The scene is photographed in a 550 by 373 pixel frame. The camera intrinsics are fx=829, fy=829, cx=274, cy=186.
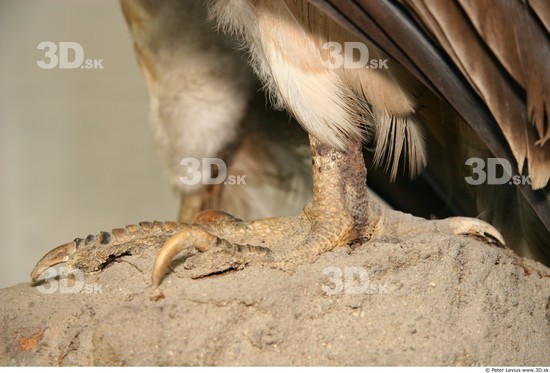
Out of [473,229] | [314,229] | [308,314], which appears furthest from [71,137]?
[308,314]

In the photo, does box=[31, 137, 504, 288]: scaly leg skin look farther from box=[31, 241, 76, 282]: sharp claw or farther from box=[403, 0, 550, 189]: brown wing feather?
box=[403, 0, 550, 189]: brown wing feather

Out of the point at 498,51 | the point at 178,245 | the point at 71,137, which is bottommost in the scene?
the point at 178,245

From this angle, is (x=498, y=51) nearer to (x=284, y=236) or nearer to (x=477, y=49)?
(x=477, y=49)

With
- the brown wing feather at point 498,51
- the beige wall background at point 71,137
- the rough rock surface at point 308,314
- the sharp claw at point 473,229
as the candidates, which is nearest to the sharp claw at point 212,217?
the rough rock surface at point 308,314

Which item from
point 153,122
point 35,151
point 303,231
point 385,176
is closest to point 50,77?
point 35,151

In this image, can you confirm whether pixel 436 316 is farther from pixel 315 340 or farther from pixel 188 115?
pixel 188 115
